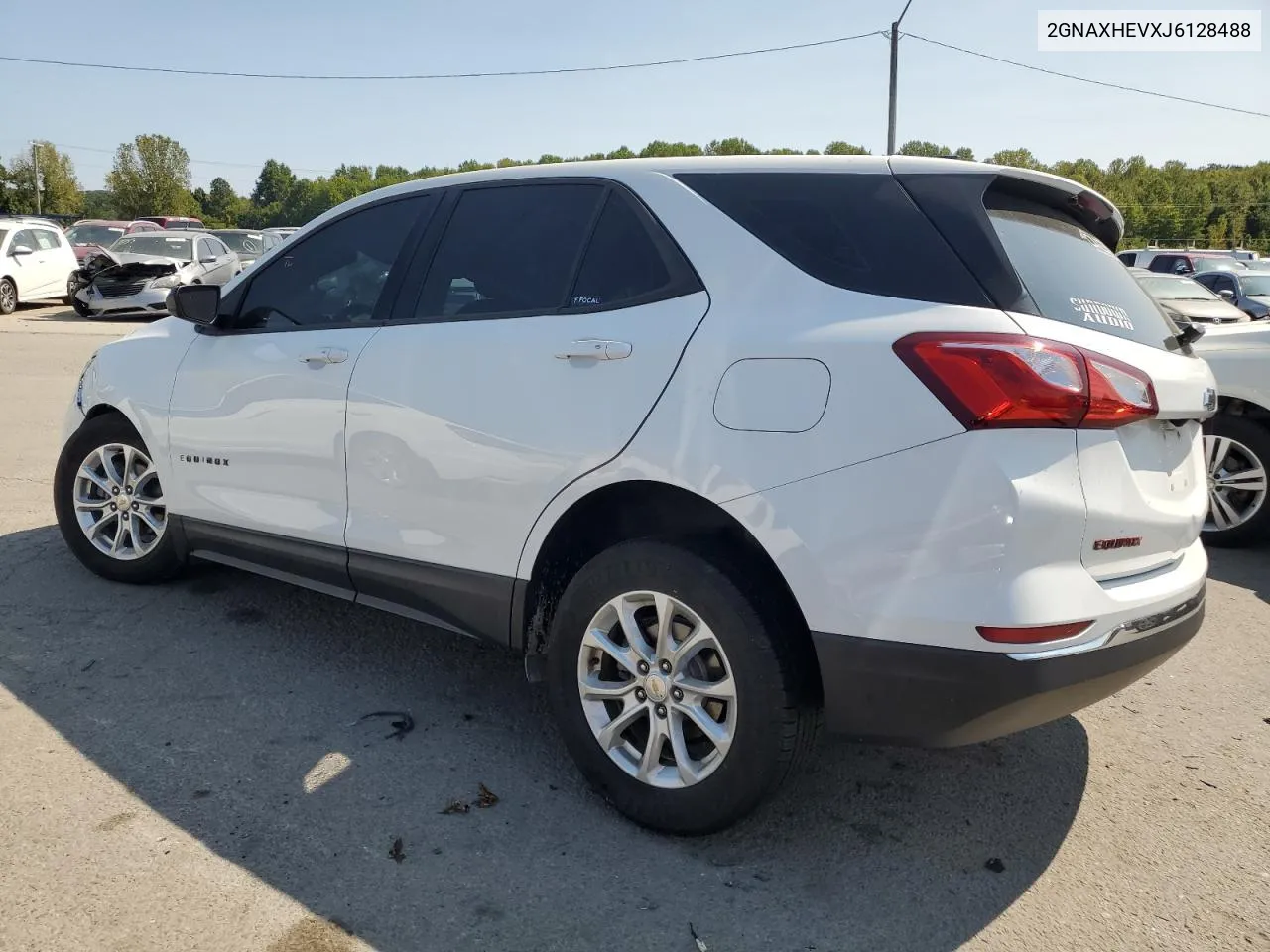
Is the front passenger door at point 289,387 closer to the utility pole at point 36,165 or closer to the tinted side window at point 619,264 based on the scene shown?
the tinted side window at point 619,264

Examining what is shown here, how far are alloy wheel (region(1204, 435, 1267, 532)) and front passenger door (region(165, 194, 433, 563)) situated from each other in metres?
4.74

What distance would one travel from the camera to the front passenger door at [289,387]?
3.66m

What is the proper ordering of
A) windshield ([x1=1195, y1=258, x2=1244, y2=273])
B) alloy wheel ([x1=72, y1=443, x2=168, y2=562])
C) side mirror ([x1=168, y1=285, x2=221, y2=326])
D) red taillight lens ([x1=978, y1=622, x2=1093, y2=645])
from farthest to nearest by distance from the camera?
windshield ([x1=1195, y1=258, x2=1244, y2=273]), alloy wheel ([x1=72, y1=443, x2=168, y2=562]), side mirror ([x1=168, y1=285, x2=221, y2=326]), red taillight lens ([x1=978, y1=622, x2=1093, y2=645])

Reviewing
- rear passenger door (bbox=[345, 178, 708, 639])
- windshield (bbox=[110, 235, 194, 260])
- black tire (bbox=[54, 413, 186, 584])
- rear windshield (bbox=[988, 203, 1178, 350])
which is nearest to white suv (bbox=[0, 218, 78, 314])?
windshield (bbox=[110, 235, 194, 260])

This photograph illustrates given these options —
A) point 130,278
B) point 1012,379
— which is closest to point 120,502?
point 1012,379

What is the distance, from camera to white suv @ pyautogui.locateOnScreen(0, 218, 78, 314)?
1930 centimetres

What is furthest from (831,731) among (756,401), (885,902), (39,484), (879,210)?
(39,484)

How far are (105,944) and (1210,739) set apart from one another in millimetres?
3399

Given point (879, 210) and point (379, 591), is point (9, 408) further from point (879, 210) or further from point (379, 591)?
point (879, 210)

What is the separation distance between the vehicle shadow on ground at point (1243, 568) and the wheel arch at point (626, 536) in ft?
11.5

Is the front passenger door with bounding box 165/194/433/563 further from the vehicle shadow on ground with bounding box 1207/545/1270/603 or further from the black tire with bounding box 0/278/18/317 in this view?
the black tire with bounding box 0/278/18/317

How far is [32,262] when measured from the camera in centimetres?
1992

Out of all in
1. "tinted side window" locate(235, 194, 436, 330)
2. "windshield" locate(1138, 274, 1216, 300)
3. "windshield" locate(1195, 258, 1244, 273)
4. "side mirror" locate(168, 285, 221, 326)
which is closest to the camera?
"tinted side window" locate(235, 194, 436, 330)

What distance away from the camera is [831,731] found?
2604 mm
